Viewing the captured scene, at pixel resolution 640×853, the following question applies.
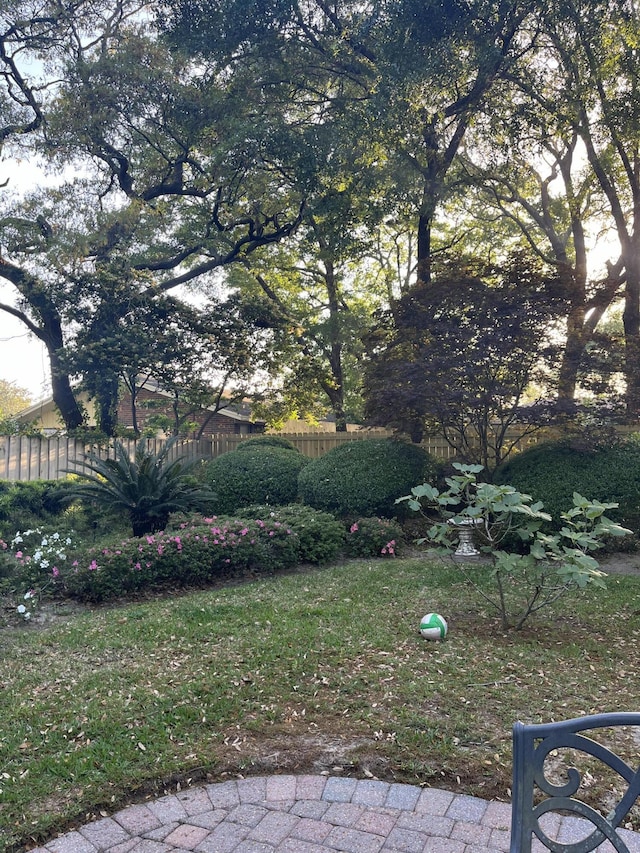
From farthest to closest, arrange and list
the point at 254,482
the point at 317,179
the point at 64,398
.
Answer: the point at 64,398 → the point at 317,179 → the point at 254,482

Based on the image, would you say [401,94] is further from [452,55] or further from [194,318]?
[194,318]

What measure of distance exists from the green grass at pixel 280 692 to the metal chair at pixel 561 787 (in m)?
1.04

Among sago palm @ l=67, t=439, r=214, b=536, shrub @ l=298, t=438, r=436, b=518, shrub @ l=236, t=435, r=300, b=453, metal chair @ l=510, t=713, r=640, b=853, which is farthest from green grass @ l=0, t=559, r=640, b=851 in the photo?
shrub @ l=236, t=435, r=300, b=453

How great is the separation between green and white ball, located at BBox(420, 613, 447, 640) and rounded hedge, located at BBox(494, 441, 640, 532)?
3449 mm

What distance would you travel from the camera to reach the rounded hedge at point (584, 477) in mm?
7000

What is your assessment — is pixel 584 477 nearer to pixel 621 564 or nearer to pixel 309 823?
pixel 621 564

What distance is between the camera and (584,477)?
7.17 m

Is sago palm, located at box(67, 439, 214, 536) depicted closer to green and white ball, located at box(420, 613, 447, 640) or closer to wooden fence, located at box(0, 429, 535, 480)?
wooden fence, located at box(0, 429, 535, 480)

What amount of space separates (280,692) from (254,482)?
234 inches

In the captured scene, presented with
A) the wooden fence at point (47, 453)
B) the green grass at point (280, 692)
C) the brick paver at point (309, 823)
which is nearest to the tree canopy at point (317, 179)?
the wooden fence at point (47, 453)

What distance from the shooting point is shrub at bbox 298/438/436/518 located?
316 inches

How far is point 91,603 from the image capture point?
5402 millimetres

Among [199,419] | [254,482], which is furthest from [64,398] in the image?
[199,419]

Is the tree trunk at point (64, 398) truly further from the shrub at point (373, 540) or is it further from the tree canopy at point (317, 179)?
the shrub at point (373, 540)
